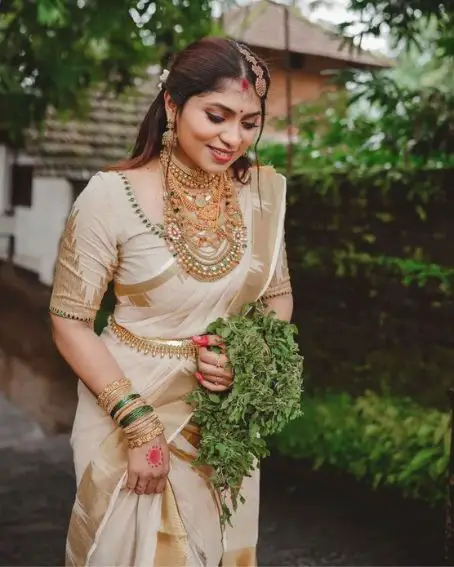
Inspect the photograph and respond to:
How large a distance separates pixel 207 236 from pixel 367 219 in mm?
2787

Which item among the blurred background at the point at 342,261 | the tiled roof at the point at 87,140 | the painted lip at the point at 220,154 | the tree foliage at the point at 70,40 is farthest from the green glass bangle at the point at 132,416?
the tiled roof at the point at 87,140

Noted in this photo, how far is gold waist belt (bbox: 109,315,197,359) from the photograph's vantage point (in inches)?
66.1

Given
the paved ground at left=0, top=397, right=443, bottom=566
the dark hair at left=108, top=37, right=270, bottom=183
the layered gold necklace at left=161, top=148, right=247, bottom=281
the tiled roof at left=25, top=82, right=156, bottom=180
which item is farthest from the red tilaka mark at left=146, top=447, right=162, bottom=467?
the tiled roof at left=25, top=82, right=156, bottom=180

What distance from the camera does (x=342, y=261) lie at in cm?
443

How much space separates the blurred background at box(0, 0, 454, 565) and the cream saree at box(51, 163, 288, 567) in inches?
60.0

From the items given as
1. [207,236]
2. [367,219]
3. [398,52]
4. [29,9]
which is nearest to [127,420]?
[207,236]

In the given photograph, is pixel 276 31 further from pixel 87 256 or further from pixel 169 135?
pixel 87 256

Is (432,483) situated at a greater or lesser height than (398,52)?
lesser

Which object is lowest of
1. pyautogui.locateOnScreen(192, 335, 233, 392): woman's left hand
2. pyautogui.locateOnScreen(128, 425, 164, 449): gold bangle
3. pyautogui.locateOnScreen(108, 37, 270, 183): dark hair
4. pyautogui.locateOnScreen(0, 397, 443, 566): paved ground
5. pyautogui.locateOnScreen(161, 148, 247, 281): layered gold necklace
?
pyautogui.locateOnScreen(0, 397, 443, 566): paved ground

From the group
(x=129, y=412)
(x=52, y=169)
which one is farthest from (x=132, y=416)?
(x=52, y=169)

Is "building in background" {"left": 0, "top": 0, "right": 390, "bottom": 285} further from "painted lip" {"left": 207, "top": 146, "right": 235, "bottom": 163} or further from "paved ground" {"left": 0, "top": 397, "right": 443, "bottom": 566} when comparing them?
"painted lip" {"left": 207, "top": 146, "right": 235, "bottom": 163}

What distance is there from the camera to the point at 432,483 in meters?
3.77

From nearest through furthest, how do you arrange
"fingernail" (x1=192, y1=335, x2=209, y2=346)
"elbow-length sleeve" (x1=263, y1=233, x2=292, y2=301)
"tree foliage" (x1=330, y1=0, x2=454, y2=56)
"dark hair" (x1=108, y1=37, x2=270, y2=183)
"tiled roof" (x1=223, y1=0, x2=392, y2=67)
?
"dark hair" (x1=108, y1=37, x2=270, y2=183)
"fingernail" (x1=192, y1=335, x2=209, y2=346)
"elbow-length sleeve" (x1=263, y1=233, x2=292, y2=301)
"tree foliage" (x1=330, y1=0, x2=454, y2=56)
"tiled roof" (x1=223, y1=0, x2=392, y2=67)

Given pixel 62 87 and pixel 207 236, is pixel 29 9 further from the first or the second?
pixel 207 236
